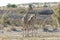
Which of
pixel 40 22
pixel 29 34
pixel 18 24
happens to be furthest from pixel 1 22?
pixel 29 34

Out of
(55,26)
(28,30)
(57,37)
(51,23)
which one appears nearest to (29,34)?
(28,30)

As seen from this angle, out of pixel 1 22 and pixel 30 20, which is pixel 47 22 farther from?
pixel 30 20

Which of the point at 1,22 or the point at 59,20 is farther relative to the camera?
the point at 1,22

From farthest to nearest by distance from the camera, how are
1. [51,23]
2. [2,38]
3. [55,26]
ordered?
[51,23], [55,26], [2,38]

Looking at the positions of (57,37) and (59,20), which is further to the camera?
(59,20)

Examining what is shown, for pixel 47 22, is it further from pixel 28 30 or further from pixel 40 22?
pixel 28 30

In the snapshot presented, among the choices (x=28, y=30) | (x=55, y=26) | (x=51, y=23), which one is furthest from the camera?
(x=51, y=23)

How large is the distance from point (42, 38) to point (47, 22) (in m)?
13.5

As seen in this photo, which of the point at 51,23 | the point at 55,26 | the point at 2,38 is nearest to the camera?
the point at 2,38

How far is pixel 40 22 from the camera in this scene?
123 feet

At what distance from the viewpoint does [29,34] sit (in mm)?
27141

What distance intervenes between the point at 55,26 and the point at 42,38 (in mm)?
11434

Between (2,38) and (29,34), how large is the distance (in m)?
2.87

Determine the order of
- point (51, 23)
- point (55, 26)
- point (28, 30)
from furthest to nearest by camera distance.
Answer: point (51, 23)
point (55, 26)
point (28, 30)
